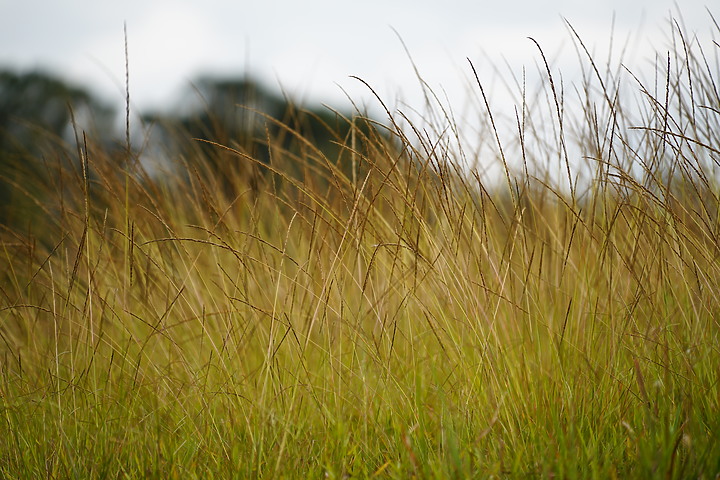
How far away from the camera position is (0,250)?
3219 millimetres

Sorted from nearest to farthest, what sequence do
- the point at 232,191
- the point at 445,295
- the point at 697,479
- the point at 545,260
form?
the point at 697,479 < the point at 445,295 < the point at 545,260 < the point at 232,191

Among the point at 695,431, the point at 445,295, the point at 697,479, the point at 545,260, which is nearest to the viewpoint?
the point at 697,479

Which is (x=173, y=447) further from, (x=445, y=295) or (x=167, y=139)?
(x=167, y=139)

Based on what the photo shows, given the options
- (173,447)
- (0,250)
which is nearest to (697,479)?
(173,447)

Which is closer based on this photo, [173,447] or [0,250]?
[173,447]

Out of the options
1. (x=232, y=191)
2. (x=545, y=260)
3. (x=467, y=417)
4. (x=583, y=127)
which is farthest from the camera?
(x=232, y=191)

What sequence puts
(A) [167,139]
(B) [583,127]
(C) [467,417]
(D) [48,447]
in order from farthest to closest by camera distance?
(A) [167,139], (B) [583,127], (D) [48,447], (C) [467,417]

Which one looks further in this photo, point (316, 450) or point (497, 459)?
point (316, 450)

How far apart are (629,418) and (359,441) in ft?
2.35

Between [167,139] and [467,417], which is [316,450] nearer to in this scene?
[467,417]

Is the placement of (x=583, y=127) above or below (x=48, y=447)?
above

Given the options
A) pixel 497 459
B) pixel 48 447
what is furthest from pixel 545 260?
pixel 48 447

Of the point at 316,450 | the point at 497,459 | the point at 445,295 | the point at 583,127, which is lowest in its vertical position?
the point at 316,450

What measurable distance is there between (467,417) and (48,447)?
1.16 metres
